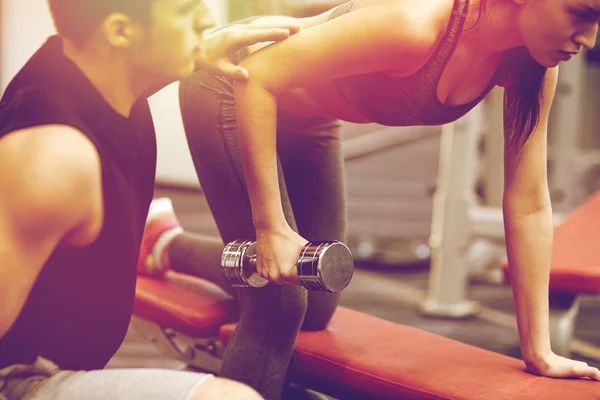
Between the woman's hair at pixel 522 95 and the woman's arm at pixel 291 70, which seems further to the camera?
the woman's hair at pixel 522 95

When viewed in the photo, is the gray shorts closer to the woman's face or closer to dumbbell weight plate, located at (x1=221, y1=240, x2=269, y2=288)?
dumbbell weight plate, located at (x1=221, y1=240, x2=269, y2=288)

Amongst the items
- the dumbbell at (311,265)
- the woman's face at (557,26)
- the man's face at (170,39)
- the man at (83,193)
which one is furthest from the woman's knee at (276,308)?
the woman's face at (557,26)

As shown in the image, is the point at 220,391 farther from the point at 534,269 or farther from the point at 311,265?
the point at 534,269

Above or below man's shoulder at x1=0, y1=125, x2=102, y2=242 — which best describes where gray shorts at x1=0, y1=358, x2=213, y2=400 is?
below

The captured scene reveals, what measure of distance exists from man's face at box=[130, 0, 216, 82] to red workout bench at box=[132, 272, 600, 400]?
604mm

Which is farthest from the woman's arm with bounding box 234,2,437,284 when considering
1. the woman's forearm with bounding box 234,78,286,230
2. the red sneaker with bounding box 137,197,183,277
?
the red sneaker with bounding box 137,197,183,277

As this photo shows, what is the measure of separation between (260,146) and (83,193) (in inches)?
11.6

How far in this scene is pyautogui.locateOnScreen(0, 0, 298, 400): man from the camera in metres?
0.75

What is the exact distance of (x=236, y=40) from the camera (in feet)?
3.22

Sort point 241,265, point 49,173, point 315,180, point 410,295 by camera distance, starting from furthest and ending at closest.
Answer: point 410,295, point 315,180, point 241,265, point 49,173

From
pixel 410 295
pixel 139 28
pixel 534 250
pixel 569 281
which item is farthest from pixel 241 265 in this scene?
pixel 410 295

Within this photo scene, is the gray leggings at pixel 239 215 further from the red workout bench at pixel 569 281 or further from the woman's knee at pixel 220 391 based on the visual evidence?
the red workout bench at pixel 569 281

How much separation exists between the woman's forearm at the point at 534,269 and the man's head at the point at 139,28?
2.01ft

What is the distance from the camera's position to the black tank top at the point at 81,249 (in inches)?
31.7
